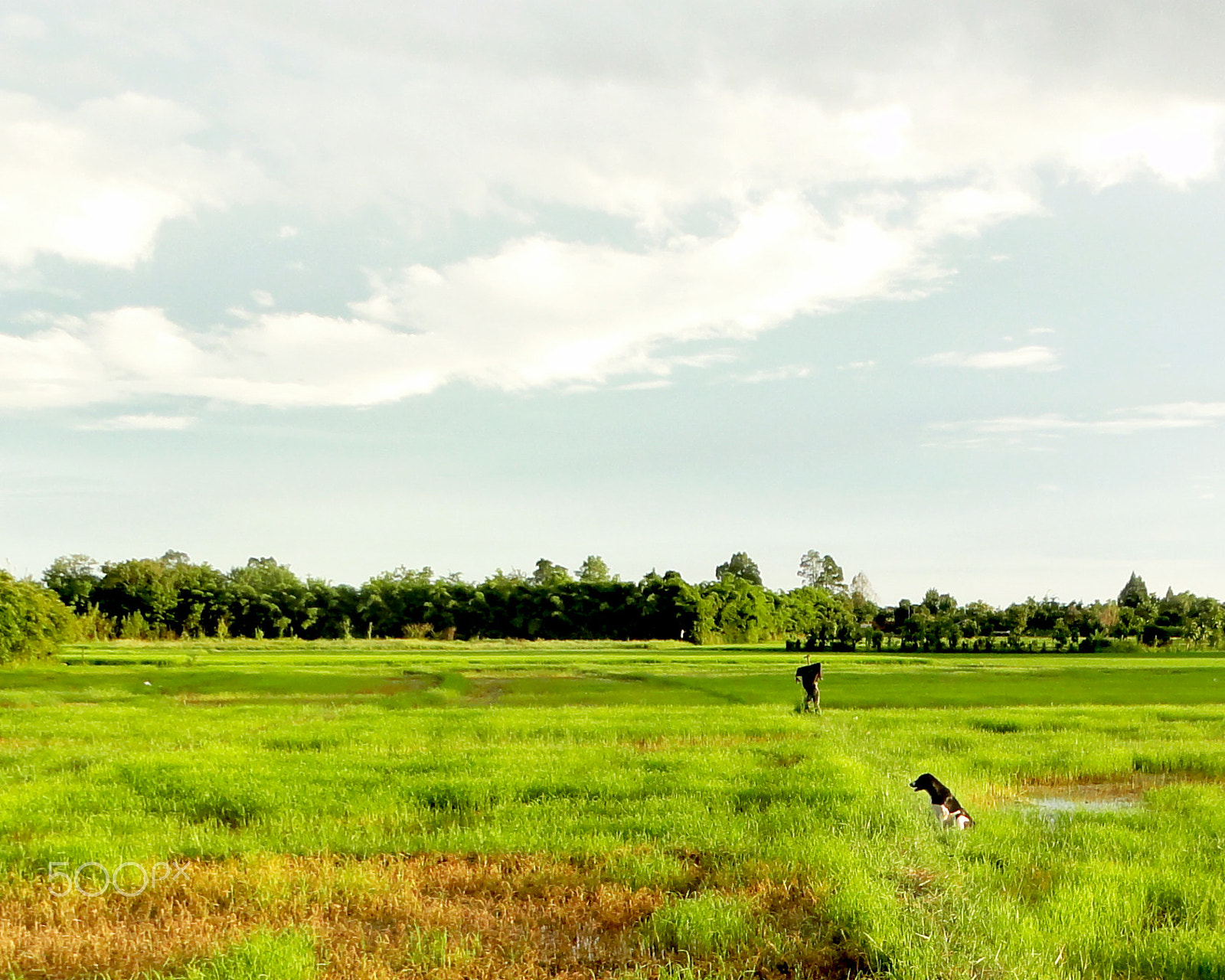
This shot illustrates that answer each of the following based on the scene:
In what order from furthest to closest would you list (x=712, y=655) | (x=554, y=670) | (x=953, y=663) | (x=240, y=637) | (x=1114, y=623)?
(x=240, y=637) < (x=1114, y=623) < (x=712, y=655) < (x=953, y=663) < (x=554, y=670)

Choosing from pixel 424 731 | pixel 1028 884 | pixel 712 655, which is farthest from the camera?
pixel 712 655

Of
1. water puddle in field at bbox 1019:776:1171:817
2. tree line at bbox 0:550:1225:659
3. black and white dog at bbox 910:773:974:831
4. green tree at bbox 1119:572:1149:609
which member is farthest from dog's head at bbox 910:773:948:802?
green tree at bbox 1119:572:1149:609

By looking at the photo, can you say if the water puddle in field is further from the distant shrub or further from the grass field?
the distant shrub

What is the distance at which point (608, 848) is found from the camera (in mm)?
9875

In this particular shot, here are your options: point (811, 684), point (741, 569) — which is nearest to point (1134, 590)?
point (741, 569)

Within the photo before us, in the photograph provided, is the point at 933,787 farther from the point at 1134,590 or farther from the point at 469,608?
the point at 1134,590

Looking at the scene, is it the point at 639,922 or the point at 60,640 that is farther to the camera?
the point at 60,640

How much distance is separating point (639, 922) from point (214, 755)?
34.9 ft

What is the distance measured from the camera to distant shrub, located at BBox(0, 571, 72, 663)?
45.2 m

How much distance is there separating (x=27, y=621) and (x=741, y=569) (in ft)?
356

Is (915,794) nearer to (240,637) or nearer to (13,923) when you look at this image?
(13,923)

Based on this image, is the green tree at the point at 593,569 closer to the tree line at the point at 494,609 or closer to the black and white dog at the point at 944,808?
the tree line at the point at 494,609

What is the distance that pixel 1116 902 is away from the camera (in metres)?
8.00

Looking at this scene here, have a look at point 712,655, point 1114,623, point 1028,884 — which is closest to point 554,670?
point 712,655
